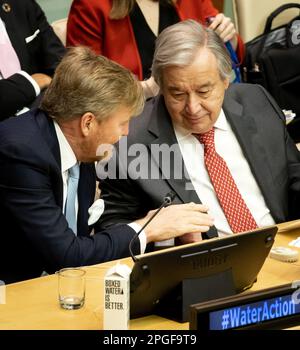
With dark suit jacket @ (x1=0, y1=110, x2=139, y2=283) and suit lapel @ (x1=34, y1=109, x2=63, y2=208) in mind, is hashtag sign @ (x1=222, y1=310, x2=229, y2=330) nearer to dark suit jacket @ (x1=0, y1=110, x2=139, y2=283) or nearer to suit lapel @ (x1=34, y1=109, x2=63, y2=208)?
dark suit jacket @ (x1=0, y1=110, x2=139, y2=283)

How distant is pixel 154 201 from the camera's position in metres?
3.02

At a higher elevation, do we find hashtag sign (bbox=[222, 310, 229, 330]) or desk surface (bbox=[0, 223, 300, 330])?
hashtag sign (bbox=[222, 310, 229, 330])

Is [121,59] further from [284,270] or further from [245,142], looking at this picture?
[284,270]

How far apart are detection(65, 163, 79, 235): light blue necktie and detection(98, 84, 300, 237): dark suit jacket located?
19 centimetres

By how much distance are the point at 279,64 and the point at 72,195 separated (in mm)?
2286

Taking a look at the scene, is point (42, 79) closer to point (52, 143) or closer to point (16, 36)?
point (16, 36)

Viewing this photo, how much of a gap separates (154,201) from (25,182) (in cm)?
56

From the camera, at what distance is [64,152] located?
279cm

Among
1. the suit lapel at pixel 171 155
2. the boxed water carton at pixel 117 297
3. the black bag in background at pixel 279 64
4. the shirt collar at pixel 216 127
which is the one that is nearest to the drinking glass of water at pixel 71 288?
the boxed water carton at pixel 117 297

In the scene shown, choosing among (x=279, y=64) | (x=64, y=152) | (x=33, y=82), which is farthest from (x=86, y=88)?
(x=279, y=64)

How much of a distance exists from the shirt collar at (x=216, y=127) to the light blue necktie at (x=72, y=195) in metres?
0.51

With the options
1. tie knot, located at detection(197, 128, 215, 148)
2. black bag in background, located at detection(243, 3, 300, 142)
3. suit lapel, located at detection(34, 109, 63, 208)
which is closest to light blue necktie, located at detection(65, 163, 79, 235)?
suit lapel, located at detection(34, 109, 63, 208)

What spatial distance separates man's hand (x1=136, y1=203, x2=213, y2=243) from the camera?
9.00 ft
